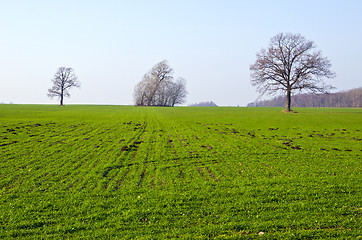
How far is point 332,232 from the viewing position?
575cm

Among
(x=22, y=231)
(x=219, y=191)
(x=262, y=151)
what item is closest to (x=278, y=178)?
(x=219, y=191)

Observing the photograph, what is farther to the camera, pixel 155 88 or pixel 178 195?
pixel 155 88

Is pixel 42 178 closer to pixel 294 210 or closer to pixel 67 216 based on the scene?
pixel 67 216

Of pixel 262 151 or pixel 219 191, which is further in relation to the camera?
pixel 262 151

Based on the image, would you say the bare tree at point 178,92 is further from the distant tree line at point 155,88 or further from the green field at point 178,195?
the green field at point 178,195

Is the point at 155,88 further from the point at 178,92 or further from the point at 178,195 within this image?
the point at 178,195

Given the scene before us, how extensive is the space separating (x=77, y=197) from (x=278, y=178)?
7756 millimetres

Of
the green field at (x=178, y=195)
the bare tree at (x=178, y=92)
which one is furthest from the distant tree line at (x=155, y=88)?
the green field at (x=178, y=195)

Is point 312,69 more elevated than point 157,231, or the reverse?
point 312,69

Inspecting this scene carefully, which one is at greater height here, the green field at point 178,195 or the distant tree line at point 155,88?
the distant tree line at point 155,88

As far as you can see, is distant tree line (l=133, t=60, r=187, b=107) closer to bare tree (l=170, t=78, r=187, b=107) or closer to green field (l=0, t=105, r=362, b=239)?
bare tree (l=170, t=78, r=187, b=107)

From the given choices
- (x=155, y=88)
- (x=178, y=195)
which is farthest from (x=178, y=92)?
(x=178, y=195)

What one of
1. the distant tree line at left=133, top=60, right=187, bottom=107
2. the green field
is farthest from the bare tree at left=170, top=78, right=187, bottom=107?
the green field

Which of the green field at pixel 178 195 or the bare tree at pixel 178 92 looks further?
the bare tree at pixel 178 92
